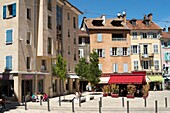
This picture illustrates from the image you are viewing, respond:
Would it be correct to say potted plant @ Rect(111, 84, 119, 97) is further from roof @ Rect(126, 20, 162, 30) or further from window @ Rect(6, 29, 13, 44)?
roof @ Rect(126, 20, 162, 30)

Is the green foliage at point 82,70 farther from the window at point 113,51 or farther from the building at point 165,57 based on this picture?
the building at point 165,57

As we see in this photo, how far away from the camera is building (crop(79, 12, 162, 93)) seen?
50219 millimetres

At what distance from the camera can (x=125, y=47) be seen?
50781 millimetres

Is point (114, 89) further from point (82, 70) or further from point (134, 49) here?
point (134, 49)

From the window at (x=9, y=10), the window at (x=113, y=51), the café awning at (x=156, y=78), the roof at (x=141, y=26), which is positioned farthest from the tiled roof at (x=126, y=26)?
the window at (x=9, y=10)

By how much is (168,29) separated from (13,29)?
3825 centimetres

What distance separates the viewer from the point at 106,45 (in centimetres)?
5034

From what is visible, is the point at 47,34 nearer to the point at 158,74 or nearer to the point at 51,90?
the point at 51,90

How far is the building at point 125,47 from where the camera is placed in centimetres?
5022

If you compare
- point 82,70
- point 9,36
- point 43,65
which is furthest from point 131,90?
point 9,36

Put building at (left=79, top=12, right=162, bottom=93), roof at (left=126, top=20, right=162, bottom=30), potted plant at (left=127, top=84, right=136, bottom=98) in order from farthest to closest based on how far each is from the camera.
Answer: roof at (left=126, top=20, right=162, bottom=30) → building at (left=79, top=12, right=162, bottom=93) → potted plant at (left=127, top=84, right=136, bottom=98)

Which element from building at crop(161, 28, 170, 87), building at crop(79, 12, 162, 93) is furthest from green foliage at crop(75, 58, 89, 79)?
building at crop(161, 28, 170, 87)

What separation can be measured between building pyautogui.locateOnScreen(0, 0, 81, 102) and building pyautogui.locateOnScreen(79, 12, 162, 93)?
16.3m

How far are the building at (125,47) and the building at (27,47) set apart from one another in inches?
643
